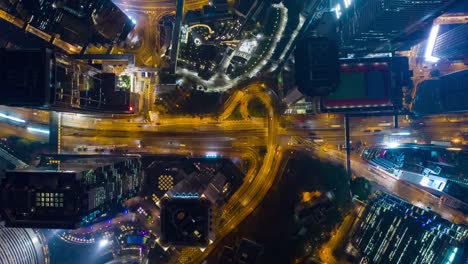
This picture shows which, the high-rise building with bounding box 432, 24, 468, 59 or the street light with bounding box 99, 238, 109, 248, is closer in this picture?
the high-rise building with bounding box 432, 24, 468, 59

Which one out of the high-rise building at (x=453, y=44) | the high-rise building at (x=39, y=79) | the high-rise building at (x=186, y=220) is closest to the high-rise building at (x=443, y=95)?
the high-rise building at (x=453, y=44)

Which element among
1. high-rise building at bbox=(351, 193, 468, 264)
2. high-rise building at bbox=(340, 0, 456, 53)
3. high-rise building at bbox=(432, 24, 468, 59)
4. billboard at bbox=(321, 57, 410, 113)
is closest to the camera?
high-rise building at bbox=(340, 0, 456, 53)

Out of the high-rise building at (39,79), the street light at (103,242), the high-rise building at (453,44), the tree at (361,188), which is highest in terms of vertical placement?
the high-rise building at (453,44)

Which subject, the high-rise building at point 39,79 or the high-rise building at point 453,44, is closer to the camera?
the high-rise building at point 39,79

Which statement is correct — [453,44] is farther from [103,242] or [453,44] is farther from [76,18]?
[103,242]

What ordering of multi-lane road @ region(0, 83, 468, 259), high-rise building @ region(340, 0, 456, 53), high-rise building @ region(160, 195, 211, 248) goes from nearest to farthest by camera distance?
high-rise building @ region(160, 195, 211, 248)
high-rise building @ region(340, 0, 456, 53)
multi-lane road @ region(0, 83, 468, 259)

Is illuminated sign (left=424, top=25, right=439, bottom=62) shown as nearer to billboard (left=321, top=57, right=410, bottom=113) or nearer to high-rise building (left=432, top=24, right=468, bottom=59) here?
high-rise building (left=432, top=24, right=468, bottom=59)

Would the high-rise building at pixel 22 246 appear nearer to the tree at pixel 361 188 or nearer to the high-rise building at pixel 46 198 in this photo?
the high-rise building at pixel 46 198

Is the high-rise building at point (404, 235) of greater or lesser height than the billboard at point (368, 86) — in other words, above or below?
below

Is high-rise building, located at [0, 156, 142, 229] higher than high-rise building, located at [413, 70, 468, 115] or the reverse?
the reverse

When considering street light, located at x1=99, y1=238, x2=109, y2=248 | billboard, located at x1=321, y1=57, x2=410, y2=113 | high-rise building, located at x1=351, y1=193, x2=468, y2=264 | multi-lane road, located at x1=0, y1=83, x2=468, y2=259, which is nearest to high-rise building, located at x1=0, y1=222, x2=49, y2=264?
street light, located at x1=99, y1=238, x2=109, y2=248
